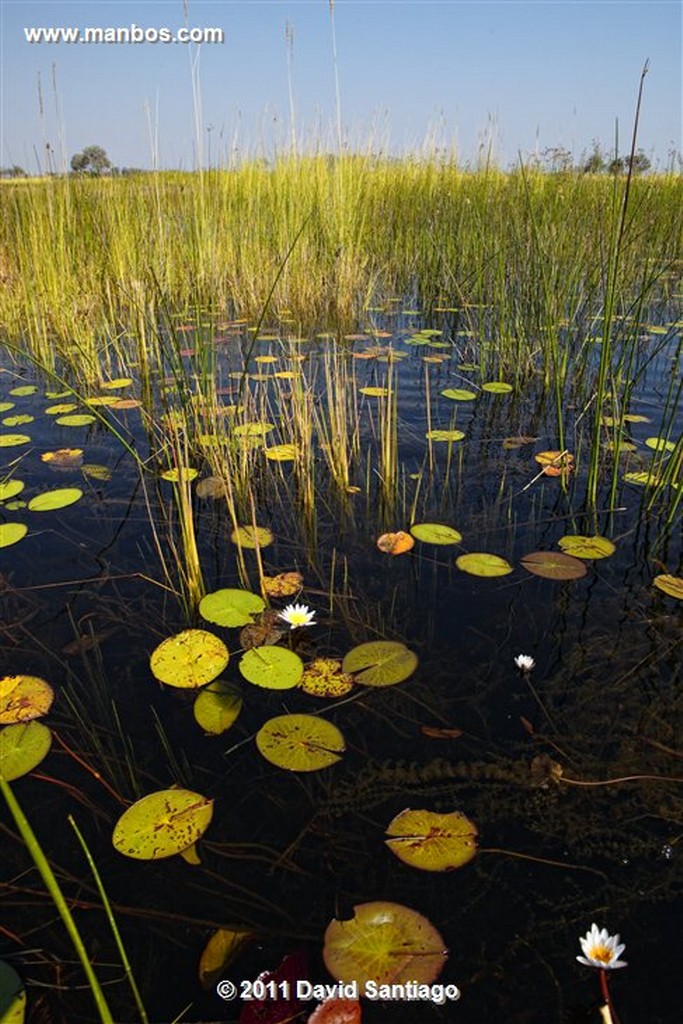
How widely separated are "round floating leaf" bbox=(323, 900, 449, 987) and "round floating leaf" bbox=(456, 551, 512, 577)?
911 mm

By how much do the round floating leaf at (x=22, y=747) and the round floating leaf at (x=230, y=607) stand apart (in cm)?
42

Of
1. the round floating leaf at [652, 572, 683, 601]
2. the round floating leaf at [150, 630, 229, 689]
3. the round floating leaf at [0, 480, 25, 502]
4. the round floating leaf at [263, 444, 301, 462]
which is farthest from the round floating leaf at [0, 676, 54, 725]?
the round floating leaf at [652, 572, 683, 601]

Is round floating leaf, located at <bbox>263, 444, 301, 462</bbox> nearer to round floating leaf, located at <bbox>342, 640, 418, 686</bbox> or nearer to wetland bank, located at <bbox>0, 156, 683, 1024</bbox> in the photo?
wetland bank, located at <bbox>0, 156, 683, 1024</bbox>

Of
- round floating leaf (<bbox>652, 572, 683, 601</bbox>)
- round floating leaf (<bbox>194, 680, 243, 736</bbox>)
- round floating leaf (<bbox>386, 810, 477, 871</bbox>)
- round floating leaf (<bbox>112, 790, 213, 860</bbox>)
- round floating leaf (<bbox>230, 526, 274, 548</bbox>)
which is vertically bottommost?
round floating leaf (<bbox>386, 810, 477, 871</bbox>)

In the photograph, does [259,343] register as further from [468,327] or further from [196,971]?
[196,971]

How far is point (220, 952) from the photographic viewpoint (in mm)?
868

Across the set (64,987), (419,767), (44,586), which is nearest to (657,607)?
(419,767)

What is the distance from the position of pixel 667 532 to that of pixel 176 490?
153 centimetres

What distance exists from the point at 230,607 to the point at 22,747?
1.72 feet

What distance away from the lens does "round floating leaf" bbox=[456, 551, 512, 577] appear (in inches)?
65.1

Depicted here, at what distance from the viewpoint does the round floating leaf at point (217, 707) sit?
1217mm

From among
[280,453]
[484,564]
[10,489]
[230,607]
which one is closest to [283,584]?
[230,607]

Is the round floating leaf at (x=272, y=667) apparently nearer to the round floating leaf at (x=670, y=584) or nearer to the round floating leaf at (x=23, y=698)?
the round floating leaf at (x=23, y=698)

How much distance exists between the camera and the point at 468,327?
3.99m
